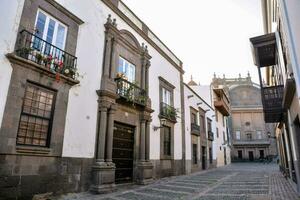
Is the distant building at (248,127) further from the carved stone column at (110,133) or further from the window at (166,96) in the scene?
the carved stone column at (110,133)

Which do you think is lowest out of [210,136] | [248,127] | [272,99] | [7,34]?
[210,136]

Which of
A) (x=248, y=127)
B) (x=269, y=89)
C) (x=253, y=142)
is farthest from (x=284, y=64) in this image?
(x=248, y=127)

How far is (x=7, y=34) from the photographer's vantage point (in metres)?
6.07

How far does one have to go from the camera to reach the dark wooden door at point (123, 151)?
970 centimetres

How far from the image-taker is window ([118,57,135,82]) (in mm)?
10766

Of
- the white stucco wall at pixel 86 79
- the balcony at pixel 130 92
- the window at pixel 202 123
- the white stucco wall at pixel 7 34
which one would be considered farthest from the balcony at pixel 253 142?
the white stucco wall at pixel 7 34

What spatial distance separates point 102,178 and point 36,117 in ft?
10.5

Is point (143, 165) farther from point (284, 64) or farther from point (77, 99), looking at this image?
point (284, 64)

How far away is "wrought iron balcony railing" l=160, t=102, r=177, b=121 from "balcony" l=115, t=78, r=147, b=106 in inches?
87.3

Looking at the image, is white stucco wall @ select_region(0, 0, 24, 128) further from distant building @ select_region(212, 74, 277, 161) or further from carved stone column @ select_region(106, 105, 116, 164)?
distant building @ select_region(212, 74, 277, 161)

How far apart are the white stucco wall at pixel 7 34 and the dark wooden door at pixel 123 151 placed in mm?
4882

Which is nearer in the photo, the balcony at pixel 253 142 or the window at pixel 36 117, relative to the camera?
the window at pixel 36 117

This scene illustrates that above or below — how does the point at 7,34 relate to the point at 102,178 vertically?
above

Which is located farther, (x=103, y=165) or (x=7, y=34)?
(x=103, y=165)
